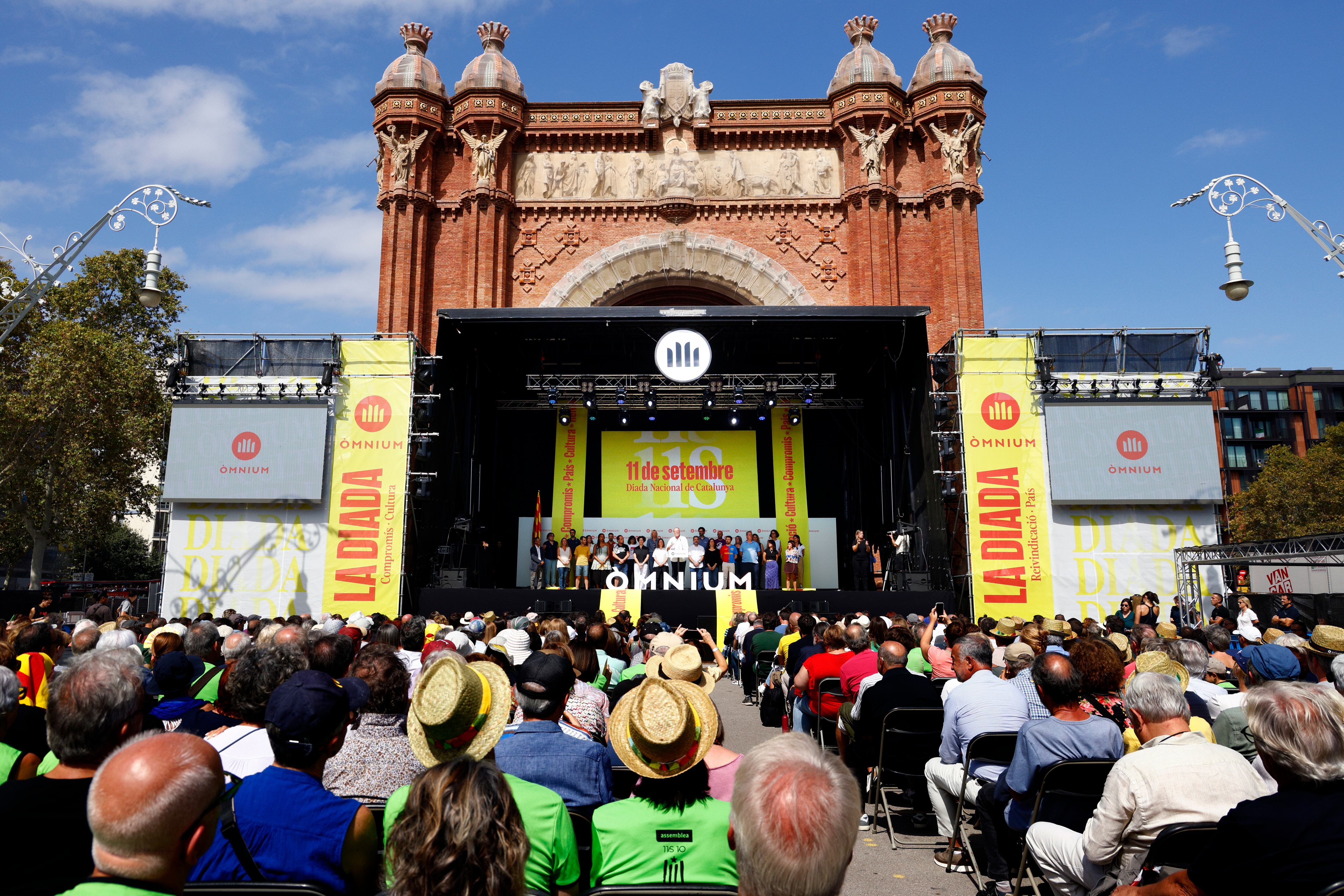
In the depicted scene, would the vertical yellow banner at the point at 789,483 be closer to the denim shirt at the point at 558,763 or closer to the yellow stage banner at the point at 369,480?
the yellow stage banner at the point at 369,480

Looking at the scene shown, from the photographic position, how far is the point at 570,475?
23172 mm

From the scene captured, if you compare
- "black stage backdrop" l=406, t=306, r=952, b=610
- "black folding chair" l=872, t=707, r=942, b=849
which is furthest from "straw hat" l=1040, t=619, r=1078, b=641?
"black stage backdrop" l=406, t=306, r=952, b=610

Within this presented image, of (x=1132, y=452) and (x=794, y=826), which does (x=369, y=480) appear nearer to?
(x=1132, y=452)

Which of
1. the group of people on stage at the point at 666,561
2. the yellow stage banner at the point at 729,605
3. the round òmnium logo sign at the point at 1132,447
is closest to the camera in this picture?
the round òmnium logo sign at the point at 1132,447

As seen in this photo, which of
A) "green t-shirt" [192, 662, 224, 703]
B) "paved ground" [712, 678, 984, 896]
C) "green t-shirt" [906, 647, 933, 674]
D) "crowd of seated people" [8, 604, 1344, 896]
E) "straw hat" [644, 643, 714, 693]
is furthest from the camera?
"green t-shirt" [906, 647, 933, 674]

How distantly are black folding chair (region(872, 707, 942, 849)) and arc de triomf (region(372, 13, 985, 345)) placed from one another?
17.2 metres

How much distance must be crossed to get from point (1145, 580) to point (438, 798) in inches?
726

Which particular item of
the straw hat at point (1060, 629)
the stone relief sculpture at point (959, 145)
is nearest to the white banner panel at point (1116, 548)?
the straw hat at point (1060, 629)

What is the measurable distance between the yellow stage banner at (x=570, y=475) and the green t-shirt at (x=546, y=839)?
65.0ft

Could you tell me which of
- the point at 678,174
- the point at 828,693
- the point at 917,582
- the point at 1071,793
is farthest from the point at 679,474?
the point at 1071,793

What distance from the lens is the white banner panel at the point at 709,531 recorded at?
22266 millimetres

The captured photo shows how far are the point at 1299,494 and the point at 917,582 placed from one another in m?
34.3

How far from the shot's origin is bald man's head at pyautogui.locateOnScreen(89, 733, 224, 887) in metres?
1.86

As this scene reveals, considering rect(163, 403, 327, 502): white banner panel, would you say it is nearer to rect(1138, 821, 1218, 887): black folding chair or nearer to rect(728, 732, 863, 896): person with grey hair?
rect(1138, 821, 1218, 887): black folding chair
